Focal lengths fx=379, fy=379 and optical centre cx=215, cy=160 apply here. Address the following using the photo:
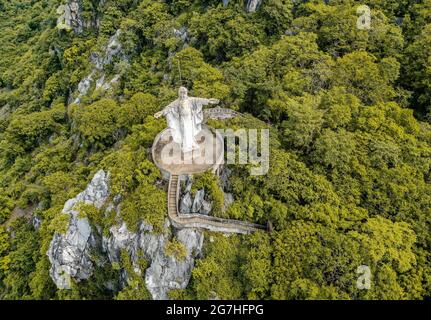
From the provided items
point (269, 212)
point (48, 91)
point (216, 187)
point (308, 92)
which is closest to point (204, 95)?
point (308, 92)

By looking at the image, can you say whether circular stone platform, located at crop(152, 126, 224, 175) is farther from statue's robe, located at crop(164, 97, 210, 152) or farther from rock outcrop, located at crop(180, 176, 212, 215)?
rock outcrop, located at crop(180, 176, 212, 215)

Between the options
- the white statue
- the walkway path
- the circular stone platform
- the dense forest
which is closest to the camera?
the dense forest

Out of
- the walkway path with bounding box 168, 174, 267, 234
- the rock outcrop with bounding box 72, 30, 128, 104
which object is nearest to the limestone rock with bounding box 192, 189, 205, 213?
the walkway path with bounding box 168, 174, 267, 234

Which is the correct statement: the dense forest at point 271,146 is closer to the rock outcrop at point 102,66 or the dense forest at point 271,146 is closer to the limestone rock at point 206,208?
the rock outcrop at point 102,66

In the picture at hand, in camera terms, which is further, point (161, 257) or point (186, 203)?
point (186, 203)

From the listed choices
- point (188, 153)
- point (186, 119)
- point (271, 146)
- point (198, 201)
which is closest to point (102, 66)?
point (188, 153)

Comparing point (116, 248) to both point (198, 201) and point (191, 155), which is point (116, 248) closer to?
point (198, 201)

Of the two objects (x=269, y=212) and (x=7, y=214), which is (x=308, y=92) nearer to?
(x=269, y=212)
